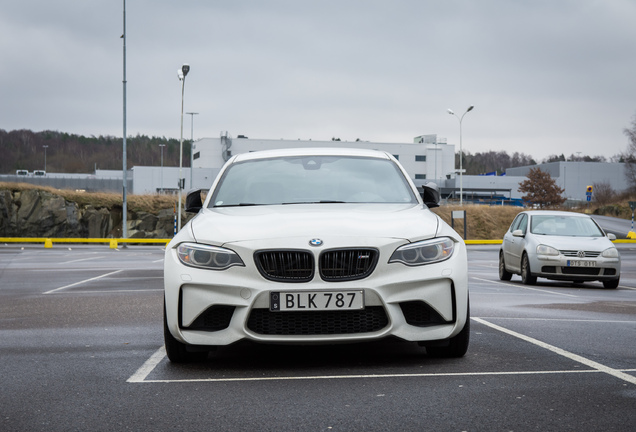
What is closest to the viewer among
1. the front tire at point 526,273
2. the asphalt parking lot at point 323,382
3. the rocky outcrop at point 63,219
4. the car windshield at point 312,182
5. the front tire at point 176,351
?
the asphalt parking lot at point 323,382

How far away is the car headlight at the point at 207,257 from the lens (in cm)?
538

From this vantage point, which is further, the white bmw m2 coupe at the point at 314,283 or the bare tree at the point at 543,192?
the bare tree at the point at 543,192

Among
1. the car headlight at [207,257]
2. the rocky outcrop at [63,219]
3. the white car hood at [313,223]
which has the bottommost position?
the rocky outcrop at [63,219]

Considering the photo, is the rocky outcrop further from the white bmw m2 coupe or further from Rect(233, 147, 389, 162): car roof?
the white bmw m2 coupe

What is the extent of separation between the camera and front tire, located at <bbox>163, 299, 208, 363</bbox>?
5.64 m

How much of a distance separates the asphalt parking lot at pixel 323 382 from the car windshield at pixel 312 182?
4.19ft

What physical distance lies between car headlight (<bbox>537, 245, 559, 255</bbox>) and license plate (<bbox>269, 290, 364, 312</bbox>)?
1046 cm

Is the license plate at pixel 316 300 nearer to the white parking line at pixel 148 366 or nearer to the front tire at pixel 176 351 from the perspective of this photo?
the front tire at pixel 176 351

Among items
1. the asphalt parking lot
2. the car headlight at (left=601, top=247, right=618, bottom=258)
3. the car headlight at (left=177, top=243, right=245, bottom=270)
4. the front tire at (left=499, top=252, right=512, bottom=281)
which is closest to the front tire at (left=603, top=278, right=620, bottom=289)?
the car headlight at (left=601, top=247, right=618, bottom=258)

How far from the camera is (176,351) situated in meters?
5.71

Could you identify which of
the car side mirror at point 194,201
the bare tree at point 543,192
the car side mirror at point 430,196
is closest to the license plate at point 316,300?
the car side mirror at point 430,196

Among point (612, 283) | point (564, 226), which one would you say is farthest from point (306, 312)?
point (564, 226)

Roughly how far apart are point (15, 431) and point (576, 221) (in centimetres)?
1401

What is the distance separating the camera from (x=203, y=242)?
552 cm
